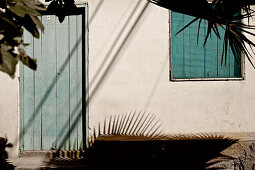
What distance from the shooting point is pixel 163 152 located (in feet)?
13.4

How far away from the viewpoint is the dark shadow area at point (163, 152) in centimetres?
407

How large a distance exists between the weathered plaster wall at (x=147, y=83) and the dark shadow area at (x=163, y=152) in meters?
0.28

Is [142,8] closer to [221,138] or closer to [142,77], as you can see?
[142,77]

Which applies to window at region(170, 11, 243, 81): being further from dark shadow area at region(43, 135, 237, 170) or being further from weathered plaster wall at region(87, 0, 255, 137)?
dark shadow area at region(43, 135, 237, 170)

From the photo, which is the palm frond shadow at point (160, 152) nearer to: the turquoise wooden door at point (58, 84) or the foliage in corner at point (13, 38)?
the turquoise wooden door at point (58, 84)

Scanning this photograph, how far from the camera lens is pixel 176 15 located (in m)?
4.40

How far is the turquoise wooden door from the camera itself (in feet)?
14.8

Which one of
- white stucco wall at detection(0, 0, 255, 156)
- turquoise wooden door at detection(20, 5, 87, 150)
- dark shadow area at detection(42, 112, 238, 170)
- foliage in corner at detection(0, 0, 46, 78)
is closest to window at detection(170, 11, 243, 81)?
white stucco wall at detection(0, 0, 255, 156)

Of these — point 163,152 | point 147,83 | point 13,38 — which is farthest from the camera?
point 147,83

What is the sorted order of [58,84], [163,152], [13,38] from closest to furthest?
[13,38], [163,152], [58,84]

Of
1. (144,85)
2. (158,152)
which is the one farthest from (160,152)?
(144,85)

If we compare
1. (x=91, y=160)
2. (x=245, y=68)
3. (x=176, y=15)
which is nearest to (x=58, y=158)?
(x=91, y=160)

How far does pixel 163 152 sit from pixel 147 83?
3.54ft

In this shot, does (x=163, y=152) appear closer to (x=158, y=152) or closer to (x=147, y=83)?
(x=158, y=152)
